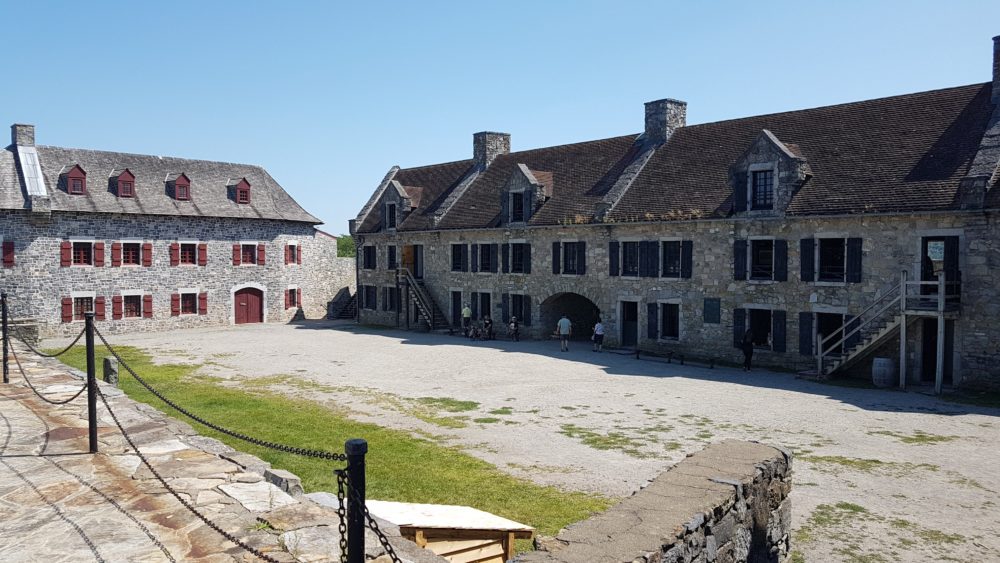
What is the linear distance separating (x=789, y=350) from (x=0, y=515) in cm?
2105

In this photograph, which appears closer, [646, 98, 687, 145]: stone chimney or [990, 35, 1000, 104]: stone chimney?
[990, 35, 1000, 104]: stone chimney

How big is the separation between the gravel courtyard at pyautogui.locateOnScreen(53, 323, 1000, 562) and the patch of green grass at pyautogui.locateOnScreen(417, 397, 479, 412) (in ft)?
0.15

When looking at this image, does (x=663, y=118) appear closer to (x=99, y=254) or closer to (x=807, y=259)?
(x=807, y=259)

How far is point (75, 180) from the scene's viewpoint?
34.3 meters

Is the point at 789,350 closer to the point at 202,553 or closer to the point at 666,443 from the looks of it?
the point at 666,443

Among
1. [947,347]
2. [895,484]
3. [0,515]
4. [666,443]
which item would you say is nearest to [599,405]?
[666,443]

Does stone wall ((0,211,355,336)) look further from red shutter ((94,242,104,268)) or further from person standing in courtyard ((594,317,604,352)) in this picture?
person standing in courtyard ((594,317,604,352))

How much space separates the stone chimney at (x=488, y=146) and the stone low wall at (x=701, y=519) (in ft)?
98.5

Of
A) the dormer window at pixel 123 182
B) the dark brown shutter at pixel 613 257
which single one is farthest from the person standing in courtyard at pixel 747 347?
the dormer window at pixel 123 182

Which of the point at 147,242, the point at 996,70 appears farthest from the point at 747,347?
the point at 147,242

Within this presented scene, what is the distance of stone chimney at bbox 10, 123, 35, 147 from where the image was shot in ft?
112

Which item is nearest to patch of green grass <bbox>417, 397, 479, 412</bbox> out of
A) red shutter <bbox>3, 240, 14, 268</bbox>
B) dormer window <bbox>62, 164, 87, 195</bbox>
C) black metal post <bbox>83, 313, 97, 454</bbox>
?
black metal post <bbox>83, 313, 97, 454</bbox>

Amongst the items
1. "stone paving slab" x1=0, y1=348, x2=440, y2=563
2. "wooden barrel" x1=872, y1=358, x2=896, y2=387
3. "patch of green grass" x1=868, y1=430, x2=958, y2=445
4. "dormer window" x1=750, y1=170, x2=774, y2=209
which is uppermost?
"dormer window" x1=750, y1=170, x2=774, y2=209

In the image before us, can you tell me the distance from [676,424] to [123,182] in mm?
31153
